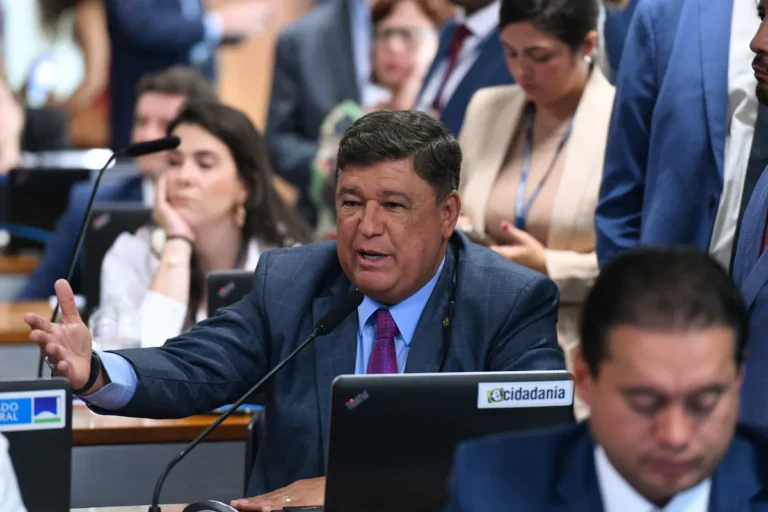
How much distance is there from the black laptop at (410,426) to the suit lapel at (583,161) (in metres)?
1.47

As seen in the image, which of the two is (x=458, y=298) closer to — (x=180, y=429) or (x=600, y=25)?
(x=180, y=429)

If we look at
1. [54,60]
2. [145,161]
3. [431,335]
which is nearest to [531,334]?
[431,335]

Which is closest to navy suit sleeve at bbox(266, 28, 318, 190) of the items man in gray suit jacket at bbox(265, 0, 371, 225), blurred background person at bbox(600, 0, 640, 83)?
man in gray suit jacket at bbox(265, 0, 371, 225)

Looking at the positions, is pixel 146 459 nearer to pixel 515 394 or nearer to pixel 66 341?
pixel 66 341

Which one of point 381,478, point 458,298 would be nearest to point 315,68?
point 458,298

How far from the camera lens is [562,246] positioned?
10.9 feet

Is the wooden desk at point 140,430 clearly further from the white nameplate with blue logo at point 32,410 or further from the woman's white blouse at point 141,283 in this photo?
the white nameplate with blue logo at point 32,410

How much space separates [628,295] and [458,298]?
992 millimetres

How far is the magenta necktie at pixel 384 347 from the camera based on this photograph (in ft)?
7.89

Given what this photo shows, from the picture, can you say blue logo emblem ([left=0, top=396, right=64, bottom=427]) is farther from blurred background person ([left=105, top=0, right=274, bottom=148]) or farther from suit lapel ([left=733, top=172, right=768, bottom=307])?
blurred background person ([left=105, top=0, right=274, bottom=148])

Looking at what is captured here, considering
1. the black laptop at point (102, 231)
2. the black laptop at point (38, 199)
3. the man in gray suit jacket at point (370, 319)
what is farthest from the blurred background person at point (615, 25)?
the black laptop at point (38, 199)

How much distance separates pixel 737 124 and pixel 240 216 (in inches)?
68.2

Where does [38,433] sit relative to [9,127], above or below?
below

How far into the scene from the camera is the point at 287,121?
5641 mm
